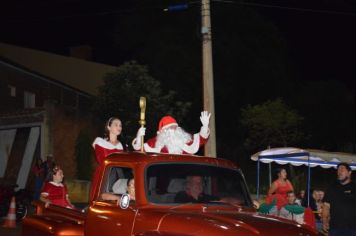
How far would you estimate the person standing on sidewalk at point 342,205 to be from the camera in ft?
26.7

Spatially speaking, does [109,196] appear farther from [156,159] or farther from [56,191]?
[56,191]

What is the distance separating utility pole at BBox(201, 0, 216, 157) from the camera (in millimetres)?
14273

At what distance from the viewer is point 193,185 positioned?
235 inches

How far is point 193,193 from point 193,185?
81mm

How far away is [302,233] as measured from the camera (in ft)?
17.3

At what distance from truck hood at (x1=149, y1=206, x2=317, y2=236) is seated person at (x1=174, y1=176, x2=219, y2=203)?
0.62 feet

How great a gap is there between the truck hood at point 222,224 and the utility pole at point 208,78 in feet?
28.3

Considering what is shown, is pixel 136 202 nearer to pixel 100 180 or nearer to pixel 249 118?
pixel 100 180

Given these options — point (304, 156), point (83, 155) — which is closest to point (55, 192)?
point (304, 156)

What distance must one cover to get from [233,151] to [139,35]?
7.96 m

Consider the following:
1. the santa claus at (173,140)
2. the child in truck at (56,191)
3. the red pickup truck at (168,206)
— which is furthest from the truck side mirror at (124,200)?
the child in truck at (56,191)

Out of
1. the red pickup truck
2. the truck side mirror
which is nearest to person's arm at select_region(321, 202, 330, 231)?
the red pickup truck

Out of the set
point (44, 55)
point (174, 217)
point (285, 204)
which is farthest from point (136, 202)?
point (44, 55)

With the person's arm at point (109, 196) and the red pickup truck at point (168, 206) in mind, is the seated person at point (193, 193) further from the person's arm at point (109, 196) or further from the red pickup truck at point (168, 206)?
the person's arm at point (109, 196)
